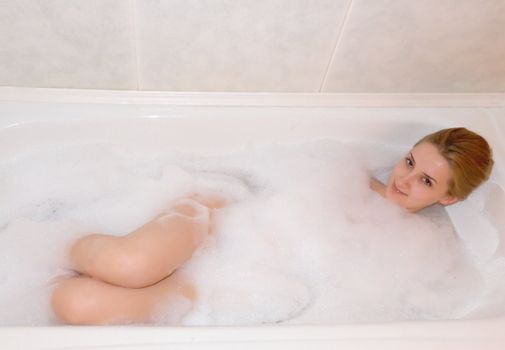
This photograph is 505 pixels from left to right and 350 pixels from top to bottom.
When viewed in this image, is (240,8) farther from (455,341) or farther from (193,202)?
(455,341)

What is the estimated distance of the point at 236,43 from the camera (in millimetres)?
1071

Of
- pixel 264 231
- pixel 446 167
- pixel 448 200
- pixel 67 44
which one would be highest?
pixel 67 44

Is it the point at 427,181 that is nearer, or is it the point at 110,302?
the point at 110,302

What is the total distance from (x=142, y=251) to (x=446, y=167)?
28.1 inches

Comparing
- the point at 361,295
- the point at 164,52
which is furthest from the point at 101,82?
the point at 361,295

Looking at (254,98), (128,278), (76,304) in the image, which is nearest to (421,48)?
(254,98)

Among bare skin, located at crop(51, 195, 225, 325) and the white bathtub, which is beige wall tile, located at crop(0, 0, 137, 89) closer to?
the white bathtub

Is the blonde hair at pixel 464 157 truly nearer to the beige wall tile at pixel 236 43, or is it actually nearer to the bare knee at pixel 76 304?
the beige wall tile at pixel 236 43

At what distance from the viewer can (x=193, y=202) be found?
1.13 meters

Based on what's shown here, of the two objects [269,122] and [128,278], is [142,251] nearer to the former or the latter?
[128,278]

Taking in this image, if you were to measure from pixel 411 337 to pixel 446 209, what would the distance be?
57cm

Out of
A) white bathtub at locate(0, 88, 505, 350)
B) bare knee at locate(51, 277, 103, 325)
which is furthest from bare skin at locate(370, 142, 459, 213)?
bare knee at locate(51, 277, 103, 325)

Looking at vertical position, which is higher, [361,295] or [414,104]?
[414,104]

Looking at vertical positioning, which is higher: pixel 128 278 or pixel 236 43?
pixel 236 43
